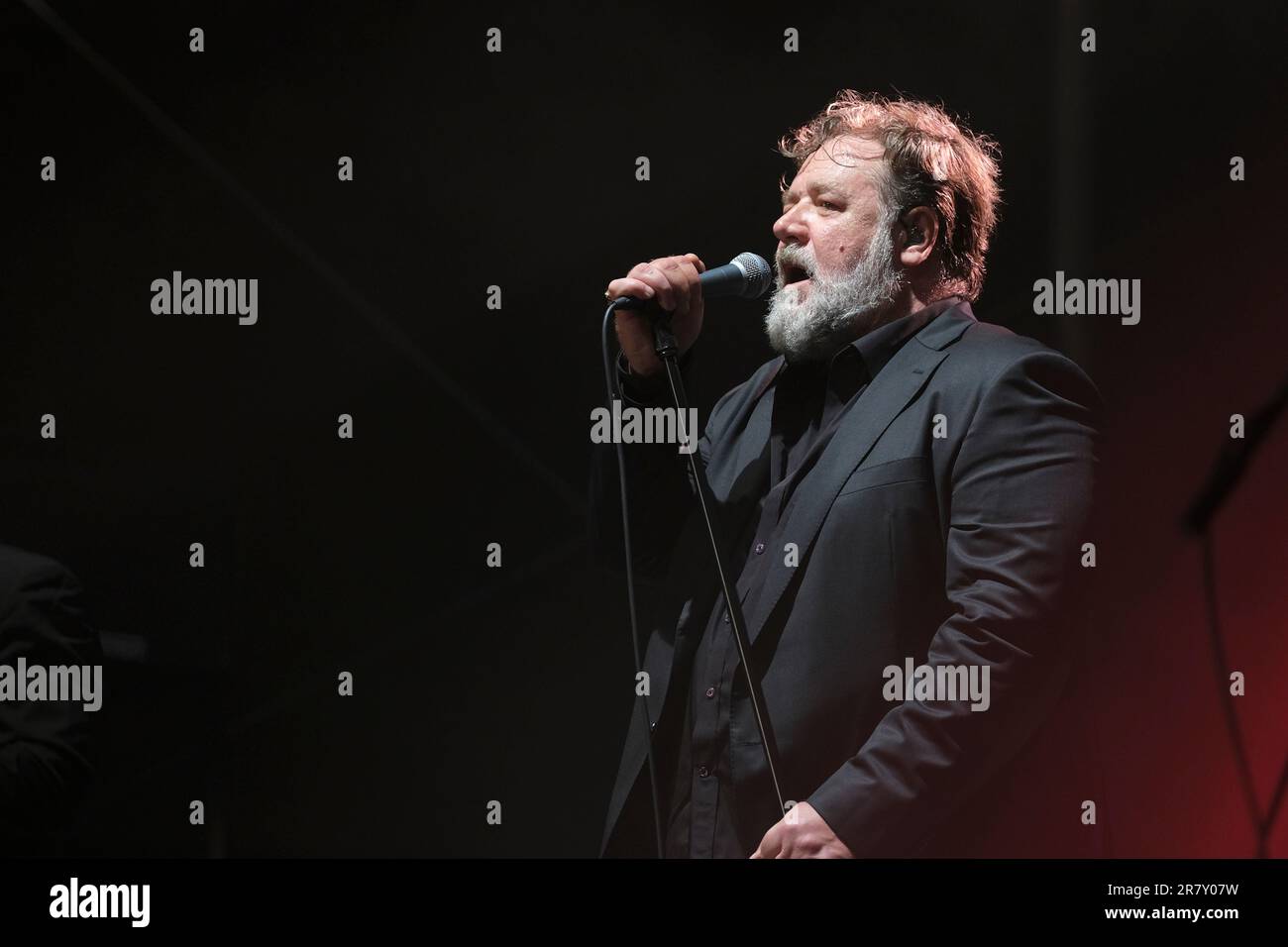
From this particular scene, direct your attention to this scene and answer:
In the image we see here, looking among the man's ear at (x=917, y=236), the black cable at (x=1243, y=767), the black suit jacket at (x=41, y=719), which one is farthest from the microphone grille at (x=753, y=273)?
the black suit jacket at (x=41, y=719)

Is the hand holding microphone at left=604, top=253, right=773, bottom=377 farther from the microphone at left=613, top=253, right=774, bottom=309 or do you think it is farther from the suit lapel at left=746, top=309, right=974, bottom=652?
the suit lapel at left=746, top=309, right=974, bottom=652

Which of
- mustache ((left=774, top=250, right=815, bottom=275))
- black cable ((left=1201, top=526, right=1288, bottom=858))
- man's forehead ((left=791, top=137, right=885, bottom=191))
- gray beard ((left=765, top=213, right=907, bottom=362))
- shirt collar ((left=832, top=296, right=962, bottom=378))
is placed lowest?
black cable ((left=1201, top=526, right=1288, bottom=858))

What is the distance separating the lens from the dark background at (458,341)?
2275 millimetres

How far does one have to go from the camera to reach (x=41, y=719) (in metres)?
2.26

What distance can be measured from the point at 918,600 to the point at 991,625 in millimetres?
117

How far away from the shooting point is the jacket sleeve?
182cm

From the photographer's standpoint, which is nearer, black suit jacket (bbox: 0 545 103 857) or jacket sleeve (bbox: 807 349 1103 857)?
jacket sleeve (bbox: 807 349 1103 857)

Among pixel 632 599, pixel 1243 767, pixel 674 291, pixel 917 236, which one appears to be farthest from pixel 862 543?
pixel 1243 767

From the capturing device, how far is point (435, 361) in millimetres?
2383

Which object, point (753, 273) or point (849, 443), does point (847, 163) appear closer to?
point (753, 273)

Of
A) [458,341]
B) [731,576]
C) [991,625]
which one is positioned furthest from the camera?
[458,341]

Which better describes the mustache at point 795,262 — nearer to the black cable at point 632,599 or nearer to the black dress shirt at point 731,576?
the black dress shirt at point 731,576

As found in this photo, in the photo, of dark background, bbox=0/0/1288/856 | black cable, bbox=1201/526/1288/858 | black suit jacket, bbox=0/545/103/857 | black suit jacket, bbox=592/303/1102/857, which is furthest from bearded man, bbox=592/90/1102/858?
black suit jacket, bbox=0/545/103/857
